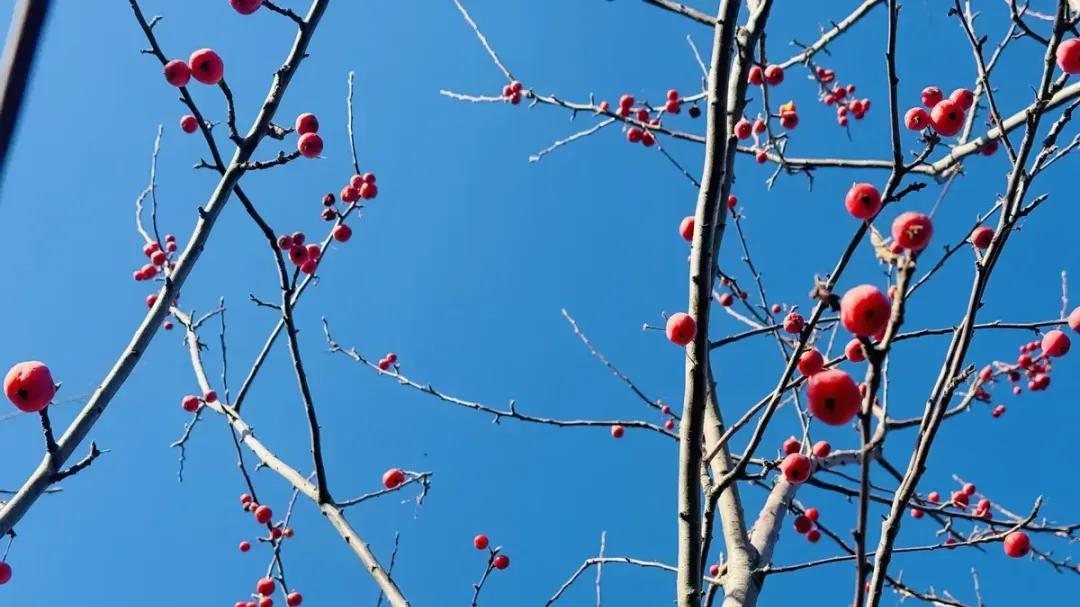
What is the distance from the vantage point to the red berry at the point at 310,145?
11.5 ft

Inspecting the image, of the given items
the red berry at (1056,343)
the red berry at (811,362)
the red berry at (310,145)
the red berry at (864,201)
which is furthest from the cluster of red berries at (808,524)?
the red berry at (310,145)

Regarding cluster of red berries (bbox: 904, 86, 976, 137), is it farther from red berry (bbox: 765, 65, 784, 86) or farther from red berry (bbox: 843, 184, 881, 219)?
red berry (bbox: 765, 65, 784, 86)

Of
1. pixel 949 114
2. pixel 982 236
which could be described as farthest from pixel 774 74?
pixel 982 236

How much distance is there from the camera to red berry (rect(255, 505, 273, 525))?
4957 mm

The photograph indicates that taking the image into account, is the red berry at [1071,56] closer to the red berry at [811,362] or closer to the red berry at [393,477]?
the red berry at [811,362]

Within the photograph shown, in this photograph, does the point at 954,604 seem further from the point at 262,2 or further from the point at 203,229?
the point at 262,2

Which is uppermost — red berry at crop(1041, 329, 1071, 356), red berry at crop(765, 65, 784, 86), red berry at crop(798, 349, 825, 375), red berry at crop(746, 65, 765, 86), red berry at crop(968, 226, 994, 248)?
red berry at crop(765, 65, 784, 86)

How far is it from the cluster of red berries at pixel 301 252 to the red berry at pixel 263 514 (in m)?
1.88

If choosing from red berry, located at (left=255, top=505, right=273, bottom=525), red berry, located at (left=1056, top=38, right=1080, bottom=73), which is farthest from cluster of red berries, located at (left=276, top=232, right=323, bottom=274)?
red berry, located at (left=1056, top=38, right=1080, bottom=73)

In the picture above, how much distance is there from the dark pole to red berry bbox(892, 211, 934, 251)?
138cm

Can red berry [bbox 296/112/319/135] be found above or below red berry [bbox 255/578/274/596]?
above

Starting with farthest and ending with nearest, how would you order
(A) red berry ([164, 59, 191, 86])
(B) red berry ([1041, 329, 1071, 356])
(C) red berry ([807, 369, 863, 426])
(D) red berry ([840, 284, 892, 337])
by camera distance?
(B) red berry ([1041, 329, 1071, 356]) < (A) red berry ([164, 59, 191, 86]) < (C) red berry ([807, 369, 863, 426]) < (D) red berry ([840, 284, 892, 337])

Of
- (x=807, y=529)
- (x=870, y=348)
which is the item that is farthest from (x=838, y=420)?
(x=807, y=529)

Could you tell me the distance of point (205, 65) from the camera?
10.3ft
